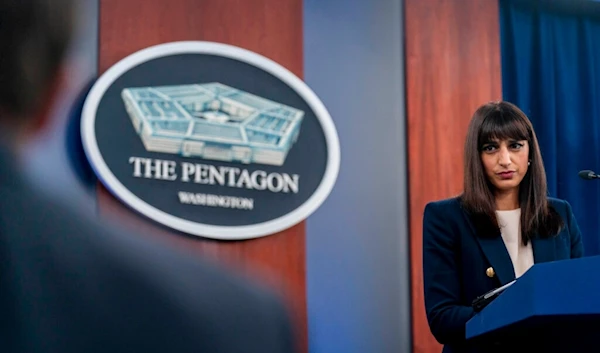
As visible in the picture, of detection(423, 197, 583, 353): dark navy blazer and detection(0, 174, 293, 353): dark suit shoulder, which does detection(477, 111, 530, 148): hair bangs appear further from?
detection(0, 174, 293, 353): dark suit shoulder

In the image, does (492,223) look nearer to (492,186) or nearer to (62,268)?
(492,186)

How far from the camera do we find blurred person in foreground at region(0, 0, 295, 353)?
11.0 ft

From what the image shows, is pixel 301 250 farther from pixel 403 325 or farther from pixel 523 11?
pixel 523 11

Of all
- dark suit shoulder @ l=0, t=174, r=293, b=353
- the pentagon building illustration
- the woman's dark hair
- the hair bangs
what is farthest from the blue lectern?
the pentagon building illustration

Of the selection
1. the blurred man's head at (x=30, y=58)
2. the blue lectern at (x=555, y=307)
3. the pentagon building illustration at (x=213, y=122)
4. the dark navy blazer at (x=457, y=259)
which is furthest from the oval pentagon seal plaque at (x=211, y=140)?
the blue lectern at (x=555, y=307)

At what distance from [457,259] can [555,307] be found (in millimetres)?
742

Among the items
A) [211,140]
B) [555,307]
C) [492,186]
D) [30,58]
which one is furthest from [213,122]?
[555,307]

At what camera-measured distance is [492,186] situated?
7.40ft

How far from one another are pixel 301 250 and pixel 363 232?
0.31 m

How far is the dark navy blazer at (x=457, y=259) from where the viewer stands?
211 centimetres

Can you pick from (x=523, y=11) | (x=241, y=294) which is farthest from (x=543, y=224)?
(x=523, y=11)

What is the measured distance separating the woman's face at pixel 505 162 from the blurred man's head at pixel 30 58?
1.84 meters

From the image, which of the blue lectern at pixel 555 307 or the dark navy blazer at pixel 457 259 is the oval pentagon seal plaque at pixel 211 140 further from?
the blue lectern at pixel 555 307

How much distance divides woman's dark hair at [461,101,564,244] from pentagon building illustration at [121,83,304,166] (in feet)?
5.41
